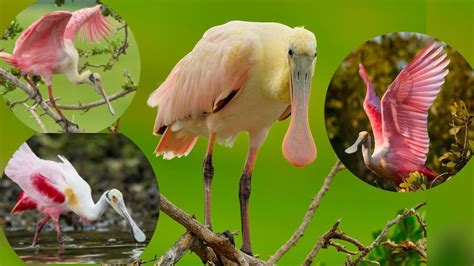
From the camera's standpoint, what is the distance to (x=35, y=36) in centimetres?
549

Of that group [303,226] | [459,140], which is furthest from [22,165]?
[459,140]

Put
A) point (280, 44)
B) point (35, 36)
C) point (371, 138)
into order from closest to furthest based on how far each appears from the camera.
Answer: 1. point (280, 44)
2. point (35, 36)
3. point (371, 138)

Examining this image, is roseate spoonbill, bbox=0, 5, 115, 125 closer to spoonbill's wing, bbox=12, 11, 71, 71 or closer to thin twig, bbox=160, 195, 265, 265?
spoonbill's wing, bbox=12, 11, 71, 71

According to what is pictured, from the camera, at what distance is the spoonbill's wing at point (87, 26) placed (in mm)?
5547

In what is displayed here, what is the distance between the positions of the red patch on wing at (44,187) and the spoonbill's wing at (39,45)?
22.3 inches

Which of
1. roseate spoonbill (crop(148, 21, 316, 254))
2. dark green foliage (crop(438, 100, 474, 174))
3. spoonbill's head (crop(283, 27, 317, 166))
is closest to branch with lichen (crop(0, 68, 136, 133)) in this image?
roseate spoonbill (crop(148, 21, 316, 254))

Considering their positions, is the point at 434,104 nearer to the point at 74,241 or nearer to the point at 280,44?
the point at 280,44

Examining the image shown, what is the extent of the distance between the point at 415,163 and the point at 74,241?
6.38ft

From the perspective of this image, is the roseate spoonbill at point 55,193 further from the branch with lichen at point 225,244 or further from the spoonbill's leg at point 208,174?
the branch with lichen at point 225,244

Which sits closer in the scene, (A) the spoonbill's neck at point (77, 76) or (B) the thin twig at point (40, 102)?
(B) the thin twig at point (40, 102)

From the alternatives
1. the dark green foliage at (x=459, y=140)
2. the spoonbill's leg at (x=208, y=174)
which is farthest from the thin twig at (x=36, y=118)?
the dark green foliage at (x=459, y=140)

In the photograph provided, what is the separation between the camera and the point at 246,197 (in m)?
5.63

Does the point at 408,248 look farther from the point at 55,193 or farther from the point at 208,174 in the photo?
the point at 55,193

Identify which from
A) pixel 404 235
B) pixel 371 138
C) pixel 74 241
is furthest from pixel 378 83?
Result: pixel 74 241
